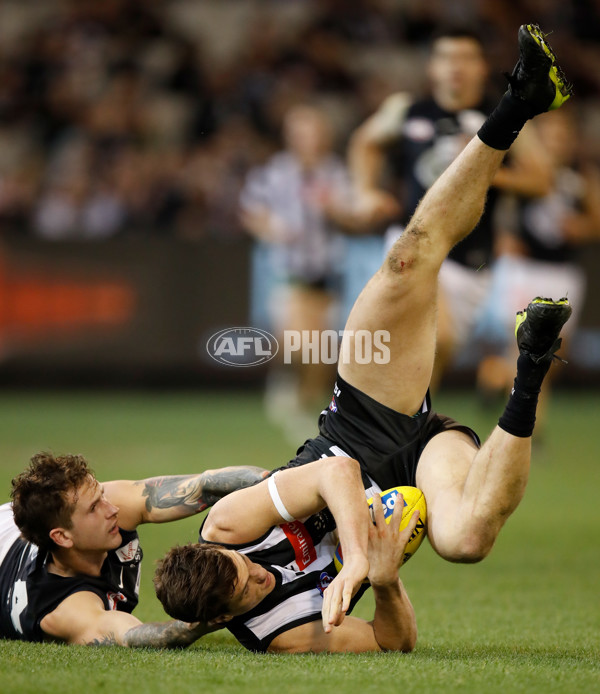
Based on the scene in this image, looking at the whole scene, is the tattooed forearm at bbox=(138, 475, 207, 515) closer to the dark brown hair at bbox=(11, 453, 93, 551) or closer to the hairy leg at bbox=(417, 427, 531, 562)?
the dark brown hair at bbox=(11, 453, 93, 551)

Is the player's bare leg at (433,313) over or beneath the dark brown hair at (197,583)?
over

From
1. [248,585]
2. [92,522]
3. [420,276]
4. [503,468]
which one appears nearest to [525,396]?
[503,468]

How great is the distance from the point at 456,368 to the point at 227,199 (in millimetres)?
3724

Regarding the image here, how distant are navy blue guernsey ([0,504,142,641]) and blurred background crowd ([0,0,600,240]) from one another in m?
9.69

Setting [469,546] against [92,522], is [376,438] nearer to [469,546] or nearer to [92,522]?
[469,546]

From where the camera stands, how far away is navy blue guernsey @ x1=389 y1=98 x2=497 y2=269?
7.55m

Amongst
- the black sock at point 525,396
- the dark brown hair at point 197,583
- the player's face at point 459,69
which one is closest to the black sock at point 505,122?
the black sock at point 525,396

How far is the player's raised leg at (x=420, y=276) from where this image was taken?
14.9 ft

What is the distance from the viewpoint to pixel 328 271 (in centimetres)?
1207

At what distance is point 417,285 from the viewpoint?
15.0ft

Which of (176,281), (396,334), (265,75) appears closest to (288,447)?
(176,281)

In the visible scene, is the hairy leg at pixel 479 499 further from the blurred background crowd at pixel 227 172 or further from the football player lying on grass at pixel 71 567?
the blurred background crowd at pixel 227 172

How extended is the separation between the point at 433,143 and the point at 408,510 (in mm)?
3858

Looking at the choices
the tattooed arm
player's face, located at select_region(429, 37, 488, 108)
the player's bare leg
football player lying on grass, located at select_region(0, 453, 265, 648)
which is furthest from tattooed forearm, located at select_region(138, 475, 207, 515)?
player's face, located at select_region(429, 37, 488, 108)
